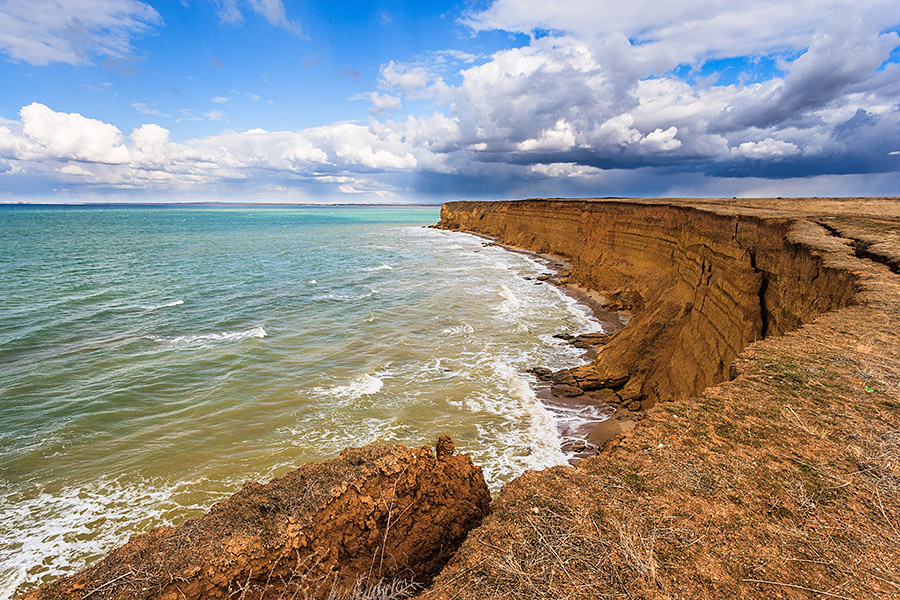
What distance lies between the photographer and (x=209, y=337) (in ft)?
61.0

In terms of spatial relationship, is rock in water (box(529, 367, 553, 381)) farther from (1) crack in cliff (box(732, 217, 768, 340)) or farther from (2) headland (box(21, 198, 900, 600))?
(2) headland (box(21, 198, 900, 600))

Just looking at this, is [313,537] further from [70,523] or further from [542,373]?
[542,373]

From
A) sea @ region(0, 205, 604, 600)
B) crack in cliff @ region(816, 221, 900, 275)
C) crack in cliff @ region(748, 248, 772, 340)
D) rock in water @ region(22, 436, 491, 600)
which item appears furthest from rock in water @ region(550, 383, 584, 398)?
rock in water @ region(22, 436, 491, 600)

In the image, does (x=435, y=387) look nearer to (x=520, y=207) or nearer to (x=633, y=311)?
(x=633, y=311)

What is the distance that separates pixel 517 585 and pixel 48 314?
28.9m

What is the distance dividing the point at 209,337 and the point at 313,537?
1758 centimetres

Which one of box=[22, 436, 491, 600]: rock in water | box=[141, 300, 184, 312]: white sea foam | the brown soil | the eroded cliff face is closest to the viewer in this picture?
the brown soil

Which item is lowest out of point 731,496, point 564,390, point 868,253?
point 564,390

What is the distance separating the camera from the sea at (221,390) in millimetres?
8711

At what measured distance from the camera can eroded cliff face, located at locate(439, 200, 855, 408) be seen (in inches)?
382

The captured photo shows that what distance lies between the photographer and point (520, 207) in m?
62.8

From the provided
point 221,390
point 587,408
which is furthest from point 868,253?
point 221,390

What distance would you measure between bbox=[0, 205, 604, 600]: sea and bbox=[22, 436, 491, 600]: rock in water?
4802mm

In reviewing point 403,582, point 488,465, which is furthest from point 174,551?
point 488,465
